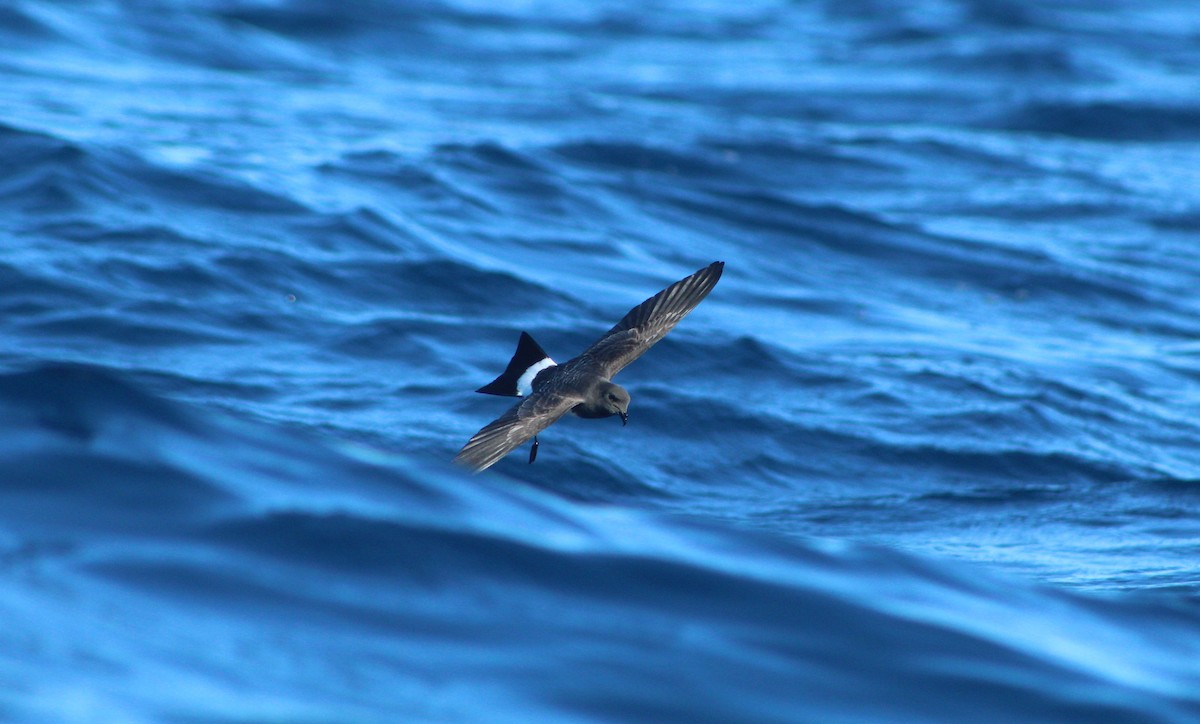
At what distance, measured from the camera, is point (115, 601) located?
9.75ft

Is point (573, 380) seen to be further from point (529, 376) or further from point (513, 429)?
point (513, 429)

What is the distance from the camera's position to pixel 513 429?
5680 millimetres

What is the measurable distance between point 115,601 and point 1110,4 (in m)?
27.2

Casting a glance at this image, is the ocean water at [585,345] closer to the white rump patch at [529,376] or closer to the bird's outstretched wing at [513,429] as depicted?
the bird's outstretched wing at [513,429]

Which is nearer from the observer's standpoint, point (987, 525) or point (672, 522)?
point (672, 522)

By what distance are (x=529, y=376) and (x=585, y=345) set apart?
9.06 feet

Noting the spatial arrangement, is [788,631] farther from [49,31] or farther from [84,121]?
[49,31]

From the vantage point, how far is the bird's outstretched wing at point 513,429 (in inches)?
211

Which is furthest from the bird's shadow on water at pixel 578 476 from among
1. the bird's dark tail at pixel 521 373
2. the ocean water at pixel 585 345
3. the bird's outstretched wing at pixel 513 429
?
the bird's outstretched wing at pixel 513 429

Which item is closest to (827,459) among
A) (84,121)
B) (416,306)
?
(416,306)

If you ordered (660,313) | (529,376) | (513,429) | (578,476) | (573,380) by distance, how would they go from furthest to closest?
(578,476) < (660,313) < (529,376) < (573,380) < (513,429)

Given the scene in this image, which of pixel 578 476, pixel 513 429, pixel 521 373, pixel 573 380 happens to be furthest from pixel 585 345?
pixel 513 429

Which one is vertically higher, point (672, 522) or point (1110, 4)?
point (1110, 4)

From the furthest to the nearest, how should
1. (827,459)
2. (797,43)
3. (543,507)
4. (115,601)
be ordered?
(797,43) < (827,459) < (543,507) < (115,601)
